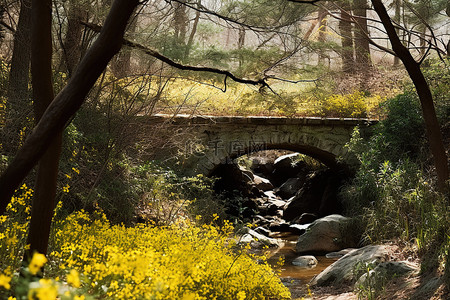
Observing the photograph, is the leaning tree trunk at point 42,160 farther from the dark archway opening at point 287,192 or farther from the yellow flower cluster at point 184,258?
the dark archway opening at point 287,192

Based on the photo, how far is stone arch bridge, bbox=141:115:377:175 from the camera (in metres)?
12.7

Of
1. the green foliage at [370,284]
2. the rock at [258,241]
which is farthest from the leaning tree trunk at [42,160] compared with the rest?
the rock at [258,241]

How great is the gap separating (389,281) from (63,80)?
538 centimetres

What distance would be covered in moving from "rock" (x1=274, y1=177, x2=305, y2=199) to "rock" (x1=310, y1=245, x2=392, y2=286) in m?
10.4

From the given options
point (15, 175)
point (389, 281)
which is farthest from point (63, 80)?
point (389, 281)

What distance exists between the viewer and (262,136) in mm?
13023

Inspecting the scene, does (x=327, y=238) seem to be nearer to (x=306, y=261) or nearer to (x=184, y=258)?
(x=306, y=261)

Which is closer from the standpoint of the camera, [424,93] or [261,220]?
[424,93]

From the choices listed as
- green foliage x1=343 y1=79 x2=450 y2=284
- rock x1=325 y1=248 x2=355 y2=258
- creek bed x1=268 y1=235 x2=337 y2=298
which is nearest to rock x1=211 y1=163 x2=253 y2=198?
creek bed x1=268 y1=235 x2=337 y2=298

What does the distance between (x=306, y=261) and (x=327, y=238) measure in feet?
4.15

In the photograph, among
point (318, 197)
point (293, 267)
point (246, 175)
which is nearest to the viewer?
point (293, 267)

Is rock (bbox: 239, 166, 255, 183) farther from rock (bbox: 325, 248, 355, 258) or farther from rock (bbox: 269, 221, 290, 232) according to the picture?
rock (bbox: 325, 248, 355, 258)

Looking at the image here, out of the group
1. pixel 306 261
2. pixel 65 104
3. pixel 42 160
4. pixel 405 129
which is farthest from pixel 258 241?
pixel 65 104

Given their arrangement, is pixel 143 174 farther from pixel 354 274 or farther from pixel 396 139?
pixel 396 139
